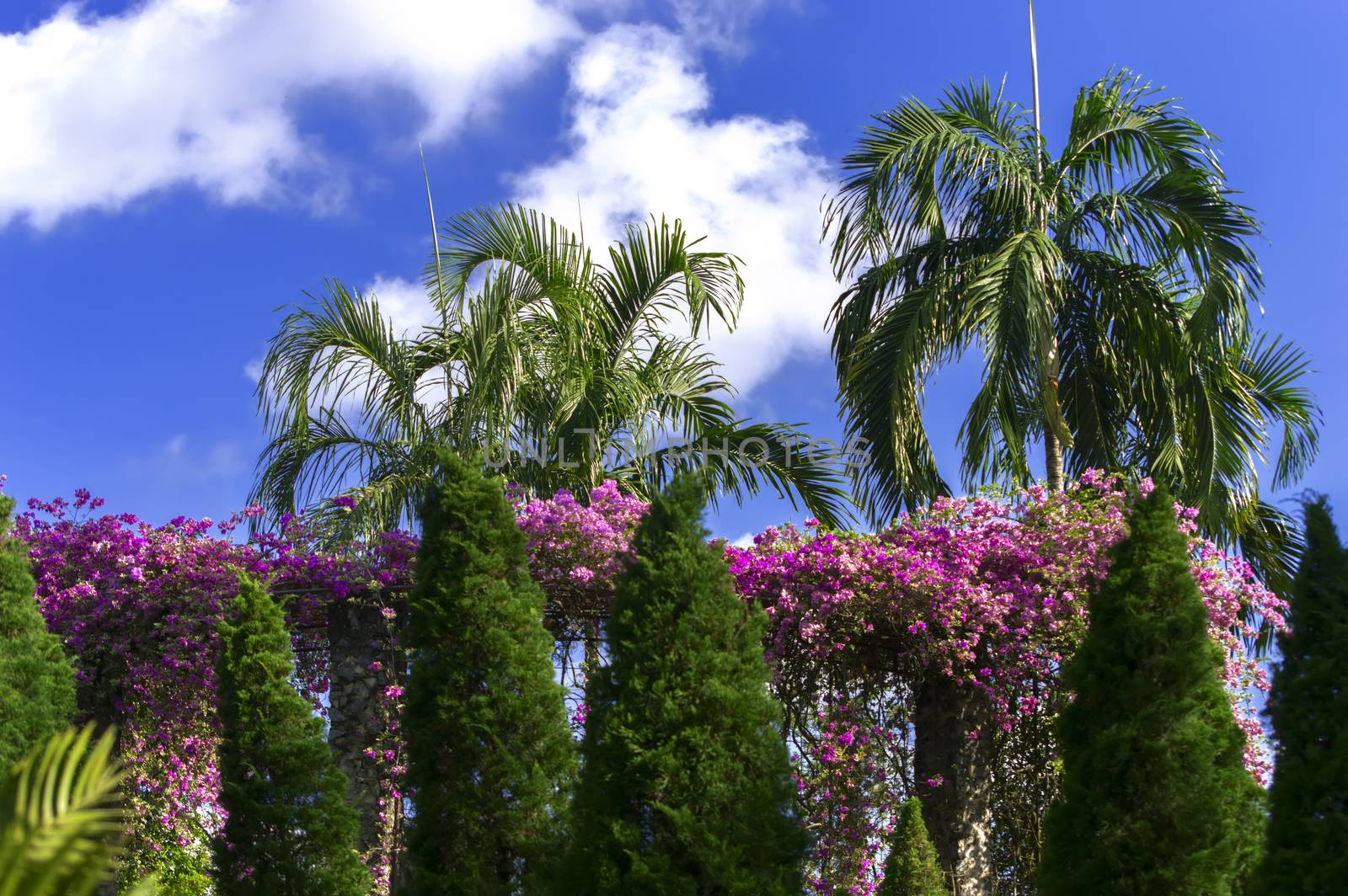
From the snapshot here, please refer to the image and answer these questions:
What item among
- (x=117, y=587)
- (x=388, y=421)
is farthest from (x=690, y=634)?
(x=388, y=421)

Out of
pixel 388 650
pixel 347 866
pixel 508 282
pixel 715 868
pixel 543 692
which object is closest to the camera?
pixel 715 868

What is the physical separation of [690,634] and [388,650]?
444 cm

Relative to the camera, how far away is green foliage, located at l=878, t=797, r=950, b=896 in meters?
8.86

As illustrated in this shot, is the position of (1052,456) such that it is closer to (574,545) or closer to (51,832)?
(574,545)

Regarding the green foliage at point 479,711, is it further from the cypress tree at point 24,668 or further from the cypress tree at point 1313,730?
the cypress tree at point 1313,730

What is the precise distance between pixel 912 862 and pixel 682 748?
3.32m

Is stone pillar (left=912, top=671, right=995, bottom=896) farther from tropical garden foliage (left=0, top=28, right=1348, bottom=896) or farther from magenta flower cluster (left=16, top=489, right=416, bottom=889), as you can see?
magenta flower cluster (left=16, top=489, right=416, bottom=889)

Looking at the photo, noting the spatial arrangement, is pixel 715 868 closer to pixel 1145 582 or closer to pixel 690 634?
pixel 690 634

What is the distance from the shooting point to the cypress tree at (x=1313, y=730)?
18.1 feet

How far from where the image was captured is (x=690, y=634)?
21.7ft

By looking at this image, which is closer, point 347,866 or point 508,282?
point 347,866

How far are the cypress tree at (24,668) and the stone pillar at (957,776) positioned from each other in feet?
22.2

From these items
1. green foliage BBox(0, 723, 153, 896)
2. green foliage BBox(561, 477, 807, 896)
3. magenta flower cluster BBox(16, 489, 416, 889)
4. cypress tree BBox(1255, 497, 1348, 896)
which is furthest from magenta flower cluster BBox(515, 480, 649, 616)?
green foliage BBox(0, 723, 153, 896)

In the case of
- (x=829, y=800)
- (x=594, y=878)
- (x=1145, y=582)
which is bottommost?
(x=594, y=878)
